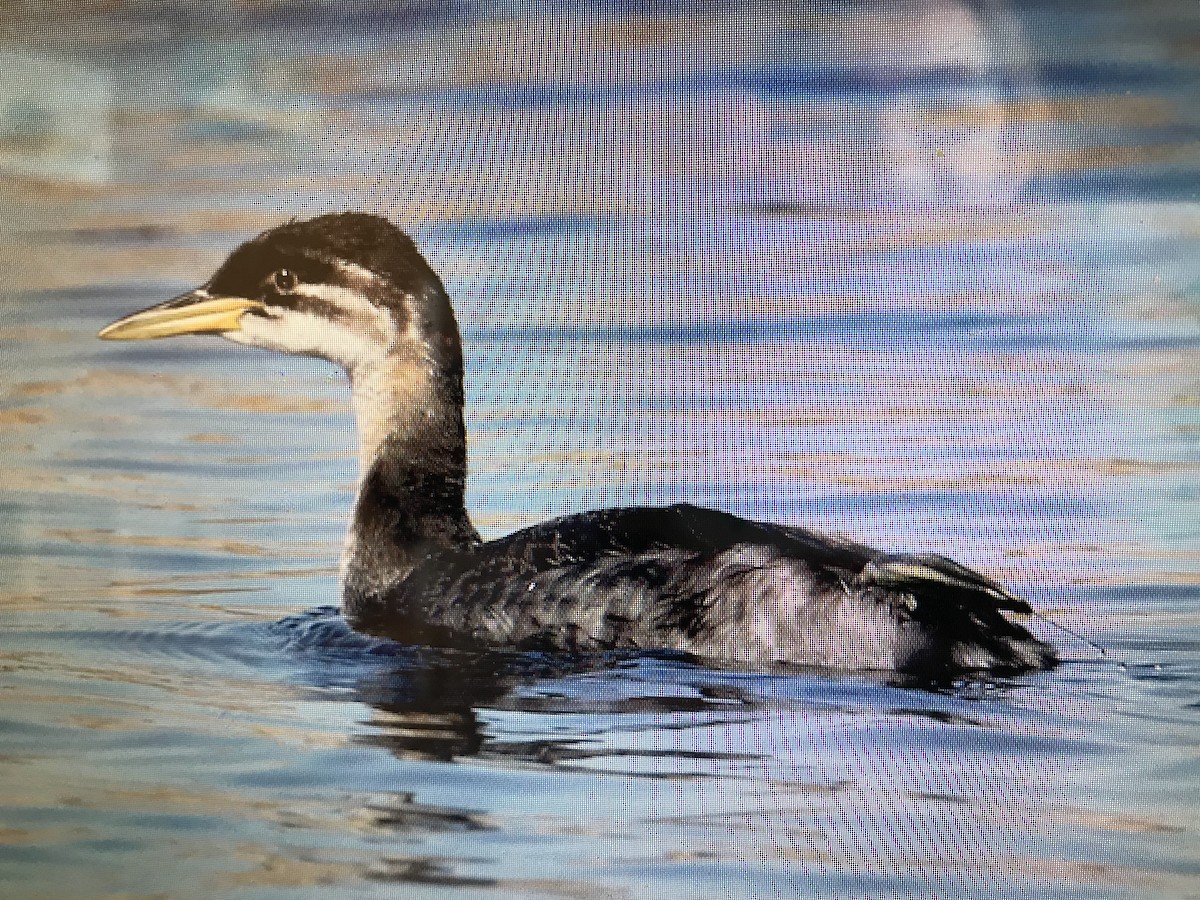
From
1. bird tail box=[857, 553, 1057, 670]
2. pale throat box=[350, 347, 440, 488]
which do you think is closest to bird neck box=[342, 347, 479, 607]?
pale throat box=[350, 347, 440, 488]

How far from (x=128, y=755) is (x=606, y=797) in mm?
790

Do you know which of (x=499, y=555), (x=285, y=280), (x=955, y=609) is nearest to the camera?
(x=955, y=609)

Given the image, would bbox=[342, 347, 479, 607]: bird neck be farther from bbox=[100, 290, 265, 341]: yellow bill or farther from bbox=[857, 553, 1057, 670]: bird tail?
bbox=[857, 553, 1057, 670]: bird tail

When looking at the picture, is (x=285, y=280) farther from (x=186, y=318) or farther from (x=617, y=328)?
(x=617, y=328)

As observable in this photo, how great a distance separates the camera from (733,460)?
Result: 342cm

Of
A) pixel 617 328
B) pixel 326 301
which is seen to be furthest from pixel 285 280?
pixel 617 328

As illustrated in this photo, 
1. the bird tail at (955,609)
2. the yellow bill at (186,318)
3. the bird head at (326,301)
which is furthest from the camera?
the bird head at (326,301)

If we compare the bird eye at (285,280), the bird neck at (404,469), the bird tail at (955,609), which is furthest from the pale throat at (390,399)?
the bird tail at (955,609)

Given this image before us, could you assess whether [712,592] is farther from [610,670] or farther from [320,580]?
[320,580]

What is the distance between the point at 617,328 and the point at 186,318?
79 cm

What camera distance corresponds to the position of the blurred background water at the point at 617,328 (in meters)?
3.20

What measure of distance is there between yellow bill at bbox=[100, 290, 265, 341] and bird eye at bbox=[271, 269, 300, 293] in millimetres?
56

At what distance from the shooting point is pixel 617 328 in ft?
11.4

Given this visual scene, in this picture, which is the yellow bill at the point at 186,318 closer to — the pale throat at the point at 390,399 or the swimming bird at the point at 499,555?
the swimming bird at the point at 499,555
